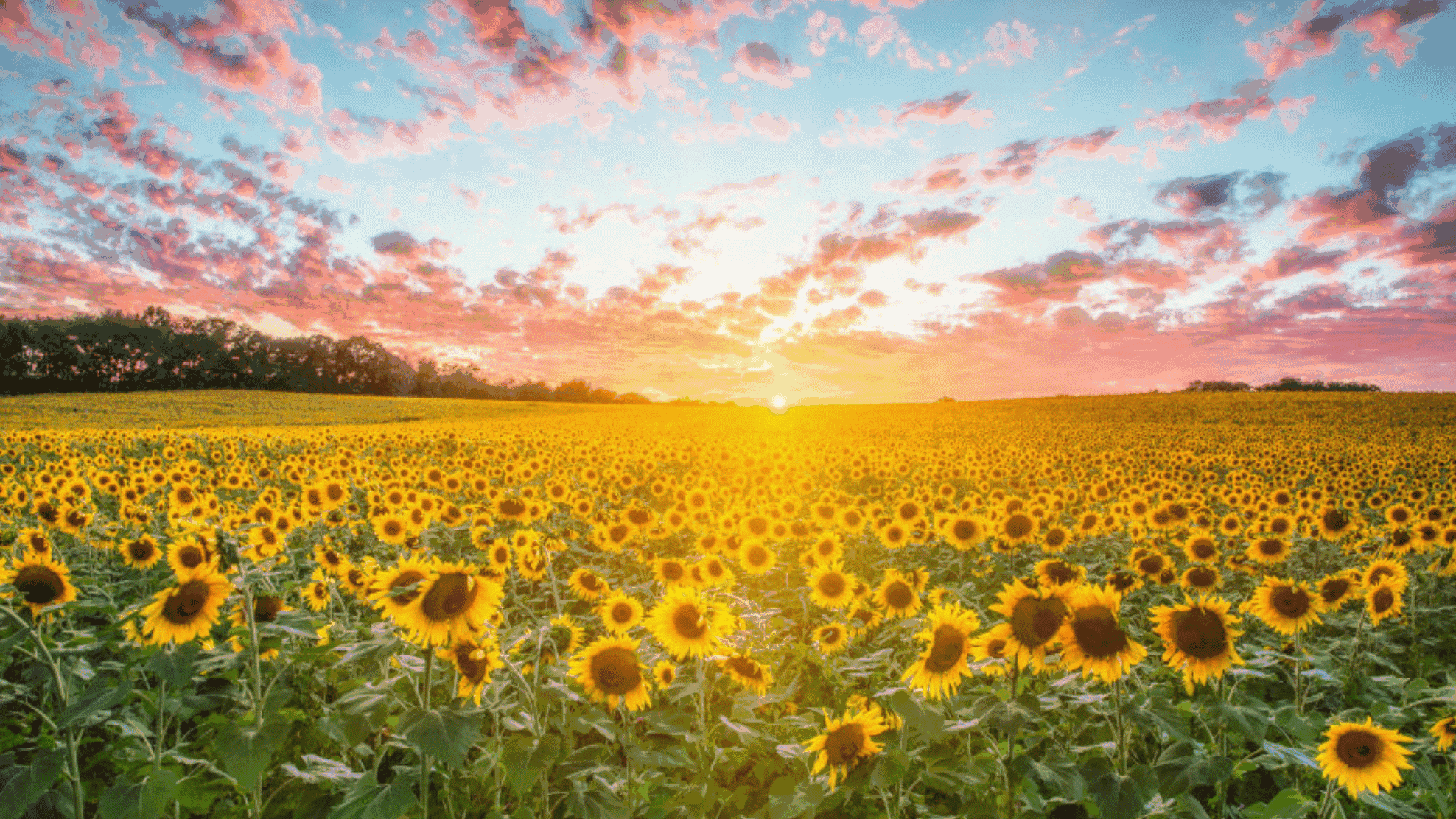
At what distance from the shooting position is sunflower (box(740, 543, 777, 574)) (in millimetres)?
6504

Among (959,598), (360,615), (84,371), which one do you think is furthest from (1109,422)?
(84,371)

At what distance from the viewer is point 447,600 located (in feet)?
7.54

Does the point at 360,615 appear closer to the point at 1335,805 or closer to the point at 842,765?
the point at 842,765

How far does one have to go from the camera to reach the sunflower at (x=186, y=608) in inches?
111

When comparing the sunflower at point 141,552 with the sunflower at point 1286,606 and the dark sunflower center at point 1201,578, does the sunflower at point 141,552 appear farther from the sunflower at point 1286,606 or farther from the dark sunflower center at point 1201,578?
the dark sunflower center at point 1201,578

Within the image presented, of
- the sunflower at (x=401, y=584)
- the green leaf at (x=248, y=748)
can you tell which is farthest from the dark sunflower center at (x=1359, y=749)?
the green leaf at (x=248, y=748)

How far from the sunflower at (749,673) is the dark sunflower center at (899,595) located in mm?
1196

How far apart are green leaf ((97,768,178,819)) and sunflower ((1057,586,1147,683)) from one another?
333 centimetres

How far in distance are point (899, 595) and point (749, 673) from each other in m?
1.44

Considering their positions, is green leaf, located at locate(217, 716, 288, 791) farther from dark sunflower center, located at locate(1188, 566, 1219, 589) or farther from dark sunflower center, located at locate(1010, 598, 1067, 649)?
dark sunflower center, located at locate(1188, 566, 1219, 589)

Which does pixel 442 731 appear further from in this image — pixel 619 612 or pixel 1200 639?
pixel 1200 639

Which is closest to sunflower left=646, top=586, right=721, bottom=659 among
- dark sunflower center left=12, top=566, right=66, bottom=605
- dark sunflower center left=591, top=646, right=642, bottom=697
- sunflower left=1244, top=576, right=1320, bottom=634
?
dark sunflower center left=591, top=646, right=642, bottom=697

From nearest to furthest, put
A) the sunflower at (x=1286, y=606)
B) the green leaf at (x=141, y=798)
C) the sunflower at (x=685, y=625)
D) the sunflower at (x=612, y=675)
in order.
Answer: the green leaf at (x=141, y=798) → the sunflower at (x=612, y=675) → the sunflower at (x=685, y=625) → the sunflower at (x=1286, y=606)

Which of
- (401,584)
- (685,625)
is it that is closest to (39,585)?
(401,584)
